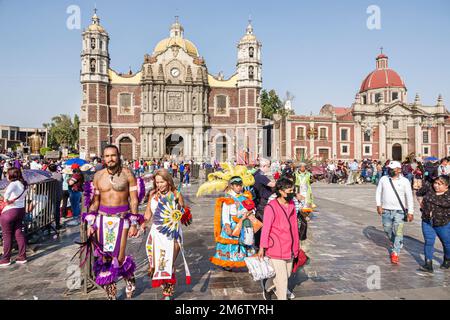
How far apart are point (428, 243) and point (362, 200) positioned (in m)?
8.81

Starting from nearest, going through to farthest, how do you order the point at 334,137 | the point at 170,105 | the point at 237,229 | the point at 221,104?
the point at 237,229 < the point at 170,105 < the point at 221,104 < the point at 334,137

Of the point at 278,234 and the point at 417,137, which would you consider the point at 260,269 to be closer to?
the point at 278,234

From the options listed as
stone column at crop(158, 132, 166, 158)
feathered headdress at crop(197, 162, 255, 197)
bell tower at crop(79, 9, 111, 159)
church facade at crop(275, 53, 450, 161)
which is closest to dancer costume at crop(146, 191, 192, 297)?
feathered headdress at crop(197, 162, 255, 197)

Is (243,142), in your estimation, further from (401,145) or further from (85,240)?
(85,240)

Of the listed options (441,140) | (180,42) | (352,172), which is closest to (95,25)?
(180,42)

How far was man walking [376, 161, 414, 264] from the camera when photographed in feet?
17.2

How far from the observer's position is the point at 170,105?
36594mm

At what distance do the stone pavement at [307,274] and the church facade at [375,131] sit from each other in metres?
32.8

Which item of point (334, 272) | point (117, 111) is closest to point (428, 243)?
point (334, 272)

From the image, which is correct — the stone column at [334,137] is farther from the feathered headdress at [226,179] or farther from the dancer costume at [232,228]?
the dancer costume at [232,228]

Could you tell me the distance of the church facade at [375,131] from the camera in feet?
133

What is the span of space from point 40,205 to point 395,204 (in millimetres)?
6970

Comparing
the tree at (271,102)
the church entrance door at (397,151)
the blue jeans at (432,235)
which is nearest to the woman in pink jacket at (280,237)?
the blue jeans at (432,235)

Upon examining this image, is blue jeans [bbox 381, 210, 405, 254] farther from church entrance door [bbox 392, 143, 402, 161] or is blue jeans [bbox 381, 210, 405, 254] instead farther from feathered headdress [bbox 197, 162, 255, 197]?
church entrance door [bbox 392, 143, 402, 161]
